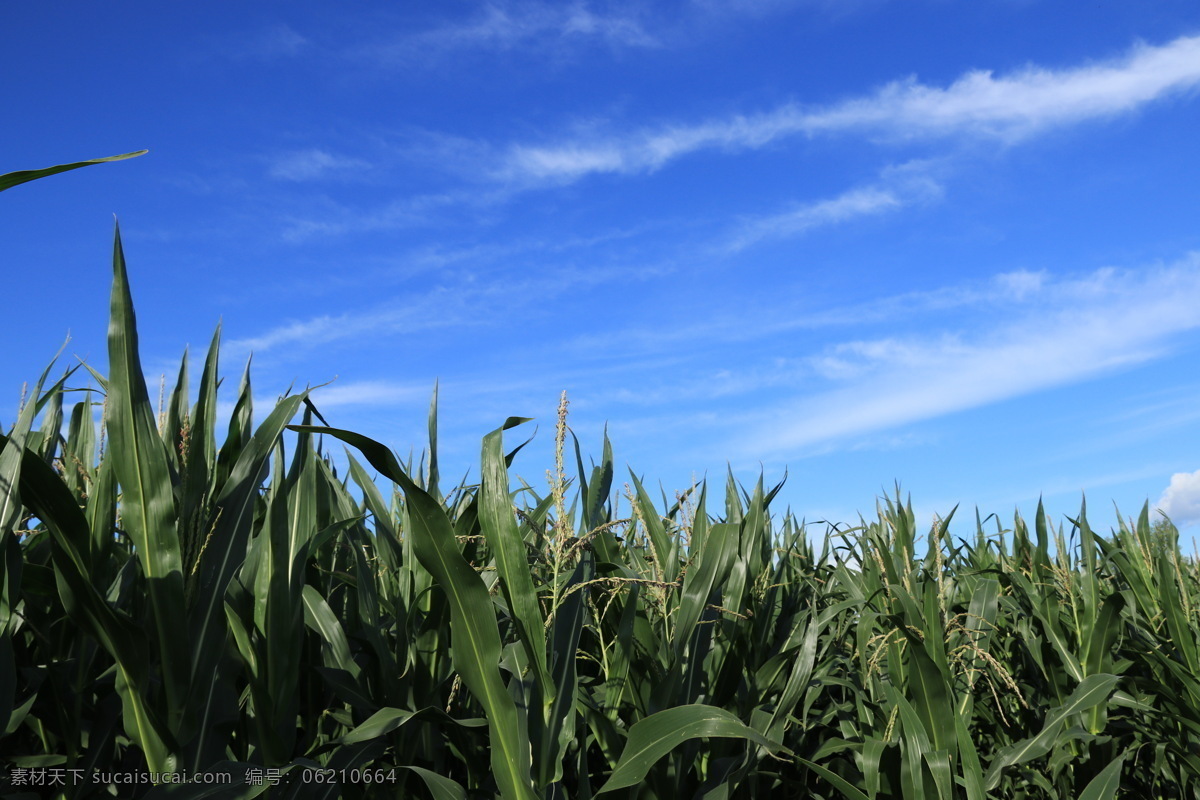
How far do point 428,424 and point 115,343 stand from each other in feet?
2.71

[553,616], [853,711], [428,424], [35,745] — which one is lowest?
[853,711]

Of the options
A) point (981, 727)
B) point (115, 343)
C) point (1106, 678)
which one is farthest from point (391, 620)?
point (981, 727)

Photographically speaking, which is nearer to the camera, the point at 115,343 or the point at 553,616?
the point at 115,343

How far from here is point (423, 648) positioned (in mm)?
1986

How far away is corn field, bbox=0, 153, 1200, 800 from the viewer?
57.4 inches

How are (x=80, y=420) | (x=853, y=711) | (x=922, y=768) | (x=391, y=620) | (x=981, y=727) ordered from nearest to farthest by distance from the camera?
1. (x=922, y=768)
2. (x=391, y=620)
3. (x=853, y=711)
4. (x=80, y=420)
5. (x=981, y=727)

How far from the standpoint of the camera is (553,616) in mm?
1619

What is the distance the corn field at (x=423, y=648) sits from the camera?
1.46 metres

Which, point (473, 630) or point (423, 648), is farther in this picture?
point (423, 648)

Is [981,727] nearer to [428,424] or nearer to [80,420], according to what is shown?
[428,424]

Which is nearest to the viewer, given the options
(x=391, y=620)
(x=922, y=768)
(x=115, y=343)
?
(x=115, y=343)

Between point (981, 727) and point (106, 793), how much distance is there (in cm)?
307

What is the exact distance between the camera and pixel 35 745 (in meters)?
1.99

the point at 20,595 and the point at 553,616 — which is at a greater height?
the point at 20,595
